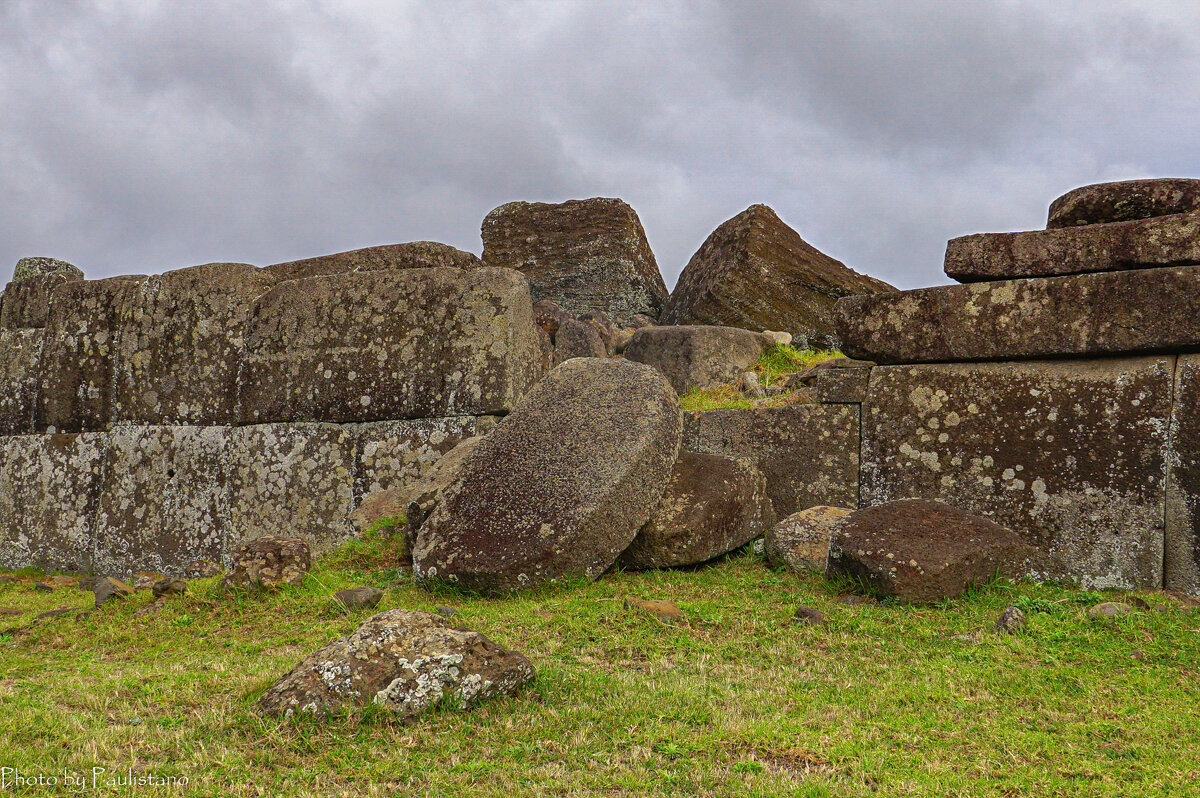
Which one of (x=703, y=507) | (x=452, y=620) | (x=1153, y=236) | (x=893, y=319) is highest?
(x=1153, y=236)

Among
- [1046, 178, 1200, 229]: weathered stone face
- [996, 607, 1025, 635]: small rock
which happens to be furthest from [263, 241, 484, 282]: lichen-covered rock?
[996, 607, 1025, 635]: small rock

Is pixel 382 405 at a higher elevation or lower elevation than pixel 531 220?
lower

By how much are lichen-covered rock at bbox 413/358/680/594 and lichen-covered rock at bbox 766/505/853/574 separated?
3.00ft

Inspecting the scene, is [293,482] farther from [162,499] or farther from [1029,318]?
[1029,318]

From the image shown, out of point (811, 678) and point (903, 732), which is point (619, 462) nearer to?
point (811, 678)

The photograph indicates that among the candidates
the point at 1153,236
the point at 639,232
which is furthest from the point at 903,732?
the point at 639,232

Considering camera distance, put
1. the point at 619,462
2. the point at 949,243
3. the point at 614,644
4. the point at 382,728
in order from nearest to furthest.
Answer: the point at 382,728 → the point at 614,644 → the point at 619,462 → the point at 949,243

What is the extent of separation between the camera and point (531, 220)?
1477 cm

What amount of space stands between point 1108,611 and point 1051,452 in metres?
1.45

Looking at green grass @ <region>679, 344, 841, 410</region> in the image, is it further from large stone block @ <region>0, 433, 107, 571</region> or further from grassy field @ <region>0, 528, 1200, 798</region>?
large stone block @ <region>0, 433, 107, 571</region>

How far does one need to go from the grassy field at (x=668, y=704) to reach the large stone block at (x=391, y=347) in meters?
2.52

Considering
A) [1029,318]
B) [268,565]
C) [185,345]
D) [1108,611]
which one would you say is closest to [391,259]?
[185,345]

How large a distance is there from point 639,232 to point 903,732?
38.4ft

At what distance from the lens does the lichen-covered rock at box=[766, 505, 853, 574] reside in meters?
6.41
